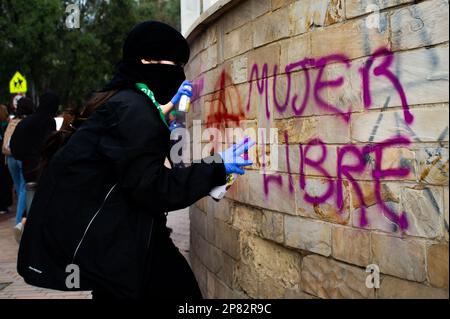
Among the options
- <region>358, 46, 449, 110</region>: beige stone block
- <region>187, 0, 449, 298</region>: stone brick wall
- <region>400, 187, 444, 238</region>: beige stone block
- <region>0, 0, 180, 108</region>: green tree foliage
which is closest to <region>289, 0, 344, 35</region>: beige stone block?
<region>187, 0, 449, 298</region>: stone brick wall

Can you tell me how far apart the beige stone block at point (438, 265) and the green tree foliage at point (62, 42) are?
15.3m

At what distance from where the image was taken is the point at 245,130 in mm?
3793

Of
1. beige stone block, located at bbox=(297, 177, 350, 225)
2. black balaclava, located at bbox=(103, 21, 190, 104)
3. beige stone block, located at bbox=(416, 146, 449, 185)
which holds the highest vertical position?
black balaclava, located at bbox=(103, 21, 190, 104)

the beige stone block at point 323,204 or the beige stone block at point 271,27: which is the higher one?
the beige stone block at point 271,27

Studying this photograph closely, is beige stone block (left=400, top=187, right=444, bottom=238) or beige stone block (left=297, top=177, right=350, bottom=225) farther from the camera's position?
beige stone block (left=297, top=177, right=350, bottom=225)

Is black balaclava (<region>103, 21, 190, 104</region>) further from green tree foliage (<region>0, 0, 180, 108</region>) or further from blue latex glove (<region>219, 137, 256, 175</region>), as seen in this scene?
green tree foliage (<region>0, 0, 180, 108</region>)

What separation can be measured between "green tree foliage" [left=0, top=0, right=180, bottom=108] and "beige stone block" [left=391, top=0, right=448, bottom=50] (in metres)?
15.1

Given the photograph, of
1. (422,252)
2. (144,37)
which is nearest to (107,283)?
(144,37)

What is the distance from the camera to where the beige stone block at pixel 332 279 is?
279cm

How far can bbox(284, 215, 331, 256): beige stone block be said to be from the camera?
302 centimetres

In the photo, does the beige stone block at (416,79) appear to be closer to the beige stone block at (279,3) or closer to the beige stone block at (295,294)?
the beige stone block at (279,3)

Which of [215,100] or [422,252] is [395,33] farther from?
[215,100]

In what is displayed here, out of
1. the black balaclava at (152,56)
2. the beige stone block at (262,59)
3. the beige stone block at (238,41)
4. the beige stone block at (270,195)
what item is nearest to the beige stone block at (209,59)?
the beige stone block at (238,41)

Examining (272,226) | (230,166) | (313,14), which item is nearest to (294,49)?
(313,14)
